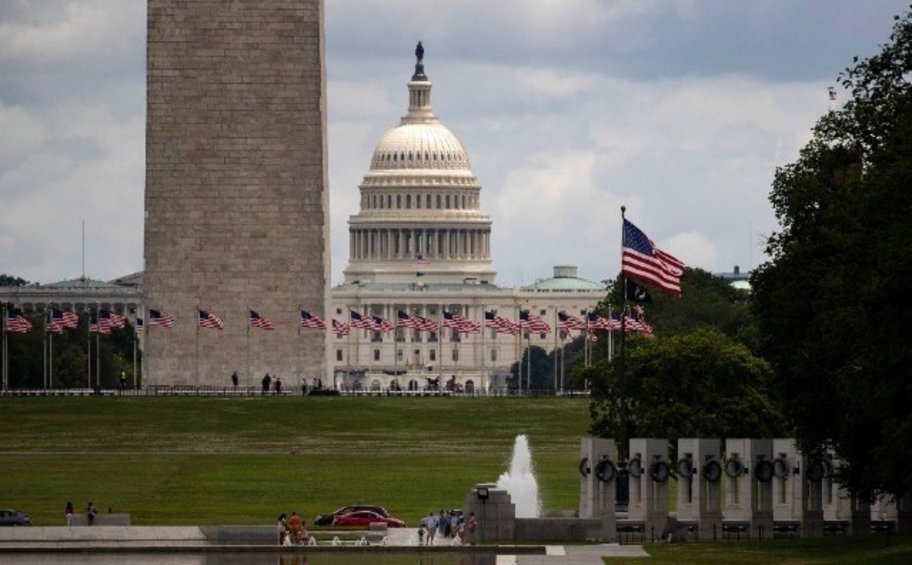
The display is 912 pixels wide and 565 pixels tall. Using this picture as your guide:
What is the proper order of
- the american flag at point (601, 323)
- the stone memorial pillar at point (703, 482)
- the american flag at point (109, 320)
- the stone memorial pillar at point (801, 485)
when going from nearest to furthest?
the stone memorial pillar at point (703, 482) < the stone memorial pillar at point (801, 485) < the american flag at point (601, 323) < the american flag at point (109, 320)

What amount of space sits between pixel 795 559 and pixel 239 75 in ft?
236

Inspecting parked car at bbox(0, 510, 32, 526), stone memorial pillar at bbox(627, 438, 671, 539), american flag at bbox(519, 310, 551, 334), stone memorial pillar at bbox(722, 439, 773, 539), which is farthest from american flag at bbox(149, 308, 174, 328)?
stone memorial pillar at bbox(722, 439, 773, 539)

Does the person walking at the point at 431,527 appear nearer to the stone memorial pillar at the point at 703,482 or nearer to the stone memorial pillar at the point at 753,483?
the stone memorial pillar at the point at 703,482

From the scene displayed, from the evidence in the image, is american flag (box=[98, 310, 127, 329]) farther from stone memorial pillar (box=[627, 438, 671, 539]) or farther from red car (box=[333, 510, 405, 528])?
stone memorial pillar (box=[627, 438, 671, 539])

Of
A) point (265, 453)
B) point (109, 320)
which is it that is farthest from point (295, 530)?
point (109, 320)

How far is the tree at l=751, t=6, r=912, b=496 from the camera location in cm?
6444

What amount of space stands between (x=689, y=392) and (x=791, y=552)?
28233mm

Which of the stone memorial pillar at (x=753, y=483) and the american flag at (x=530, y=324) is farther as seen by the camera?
the american flag at (x=530, y=324)

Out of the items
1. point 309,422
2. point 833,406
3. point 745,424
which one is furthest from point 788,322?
point 309,422

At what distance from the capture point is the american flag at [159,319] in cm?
13400

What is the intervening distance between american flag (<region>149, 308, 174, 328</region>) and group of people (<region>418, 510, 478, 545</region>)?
59235mm

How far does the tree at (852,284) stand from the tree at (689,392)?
1551 cm

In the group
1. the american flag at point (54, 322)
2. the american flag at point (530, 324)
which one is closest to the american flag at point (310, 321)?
the american flag at point (54, 322)

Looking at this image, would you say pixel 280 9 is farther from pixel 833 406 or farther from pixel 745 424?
pixel 833 406
